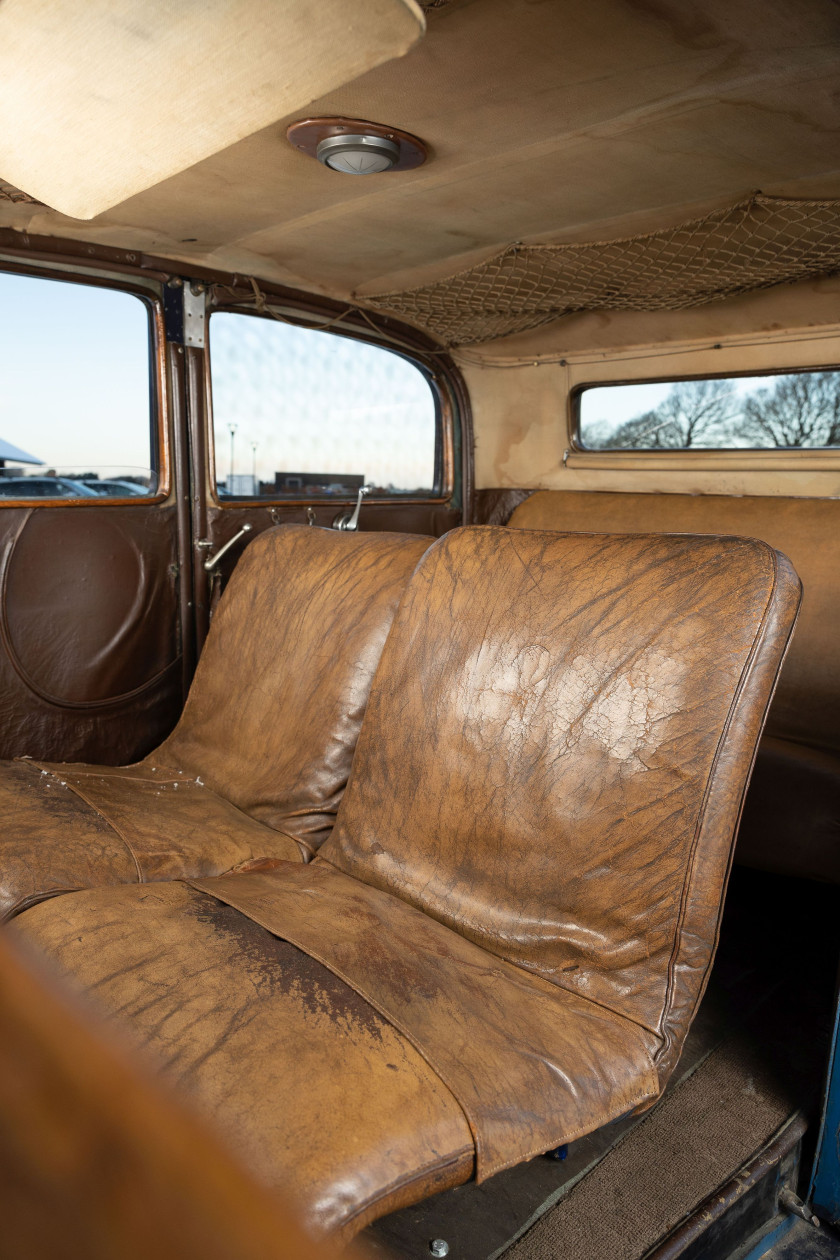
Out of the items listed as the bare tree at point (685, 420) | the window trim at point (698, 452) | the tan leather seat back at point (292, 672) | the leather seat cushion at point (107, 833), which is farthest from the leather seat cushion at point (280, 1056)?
the bare tree at point (685, 420)

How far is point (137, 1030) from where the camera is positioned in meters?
1.02

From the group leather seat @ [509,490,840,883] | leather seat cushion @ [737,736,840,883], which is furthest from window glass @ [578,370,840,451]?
leather seat cushion @ [737,736,840,883]

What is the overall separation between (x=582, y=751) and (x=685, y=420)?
6.66 ft

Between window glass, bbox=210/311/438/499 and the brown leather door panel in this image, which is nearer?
the brown leather door panel

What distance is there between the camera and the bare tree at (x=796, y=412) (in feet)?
8.49

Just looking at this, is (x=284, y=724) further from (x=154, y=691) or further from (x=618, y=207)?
(x=618, y=207)

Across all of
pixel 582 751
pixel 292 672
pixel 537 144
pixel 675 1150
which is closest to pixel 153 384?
pixel 292 672

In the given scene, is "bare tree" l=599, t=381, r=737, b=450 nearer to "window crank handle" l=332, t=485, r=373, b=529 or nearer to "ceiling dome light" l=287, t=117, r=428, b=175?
"window crank handle" l=332, t=485, r=373, b=529

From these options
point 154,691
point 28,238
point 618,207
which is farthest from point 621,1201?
point 28,238

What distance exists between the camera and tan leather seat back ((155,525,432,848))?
181 centimetres

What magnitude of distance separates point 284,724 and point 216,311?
1.43 meters

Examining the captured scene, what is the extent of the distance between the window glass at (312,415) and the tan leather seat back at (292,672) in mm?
521

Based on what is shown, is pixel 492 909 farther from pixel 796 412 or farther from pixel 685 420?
pixel 685 420

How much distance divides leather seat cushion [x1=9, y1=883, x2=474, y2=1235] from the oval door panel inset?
125cm
